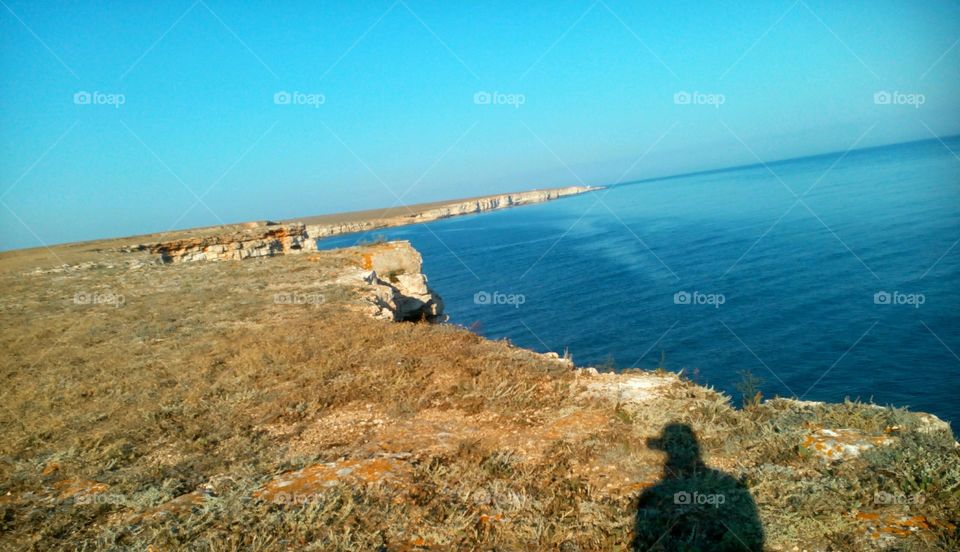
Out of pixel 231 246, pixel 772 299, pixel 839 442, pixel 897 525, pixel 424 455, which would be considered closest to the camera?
pixel 897 525

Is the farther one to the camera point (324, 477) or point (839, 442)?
point (839, 442)

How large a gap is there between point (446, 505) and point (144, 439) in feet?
18.2

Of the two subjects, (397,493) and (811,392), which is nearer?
(397,493)

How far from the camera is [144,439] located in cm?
750

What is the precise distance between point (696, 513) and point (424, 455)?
142 inches

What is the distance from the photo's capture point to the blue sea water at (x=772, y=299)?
20859mm

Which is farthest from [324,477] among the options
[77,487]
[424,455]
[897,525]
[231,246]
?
[231,246]

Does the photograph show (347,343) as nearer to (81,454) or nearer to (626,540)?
(81,454)

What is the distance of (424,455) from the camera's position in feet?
21.8

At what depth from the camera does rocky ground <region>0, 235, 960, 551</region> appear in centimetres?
498

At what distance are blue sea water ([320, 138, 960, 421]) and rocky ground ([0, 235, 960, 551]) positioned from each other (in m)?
11.3

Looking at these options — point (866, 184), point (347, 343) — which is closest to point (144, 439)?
point (347, 343)

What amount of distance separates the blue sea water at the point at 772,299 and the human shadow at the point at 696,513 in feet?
40.7

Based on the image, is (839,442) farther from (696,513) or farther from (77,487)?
(77,487)
